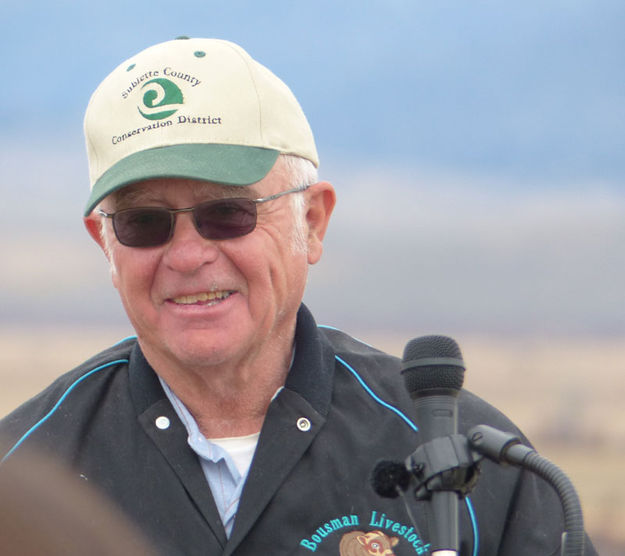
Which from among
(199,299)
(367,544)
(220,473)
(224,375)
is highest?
(199,299)

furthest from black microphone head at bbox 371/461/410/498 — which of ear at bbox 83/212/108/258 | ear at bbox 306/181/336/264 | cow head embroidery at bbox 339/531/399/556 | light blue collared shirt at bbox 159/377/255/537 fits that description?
ear at bbox 83/212/108/258

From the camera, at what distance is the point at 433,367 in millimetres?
1854

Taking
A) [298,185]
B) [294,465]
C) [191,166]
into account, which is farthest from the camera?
[298,185]

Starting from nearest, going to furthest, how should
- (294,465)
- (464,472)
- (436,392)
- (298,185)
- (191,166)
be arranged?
(464,472)
(436,392)
(191,166)
(294,465)
(298,185)

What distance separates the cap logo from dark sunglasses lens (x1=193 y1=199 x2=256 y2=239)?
319 millimetres

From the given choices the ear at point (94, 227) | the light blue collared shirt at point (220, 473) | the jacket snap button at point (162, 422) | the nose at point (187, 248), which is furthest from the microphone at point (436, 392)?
the ear at point (94, 227)

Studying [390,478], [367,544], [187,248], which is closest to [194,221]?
[187,248]

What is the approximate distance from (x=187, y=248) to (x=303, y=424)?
0.64m

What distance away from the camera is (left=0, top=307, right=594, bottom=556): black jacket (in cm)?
269

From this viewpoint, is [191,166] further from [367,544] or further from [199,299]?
[367,544]

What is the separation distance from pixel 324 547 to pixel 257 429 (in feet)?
1.44

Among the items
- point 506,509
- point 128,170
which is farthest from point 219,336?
point 506,509

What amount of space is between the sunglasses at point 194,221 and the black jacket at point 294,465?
47 centimetres

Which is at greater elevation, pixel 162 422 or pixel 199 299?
pixel 199 299
